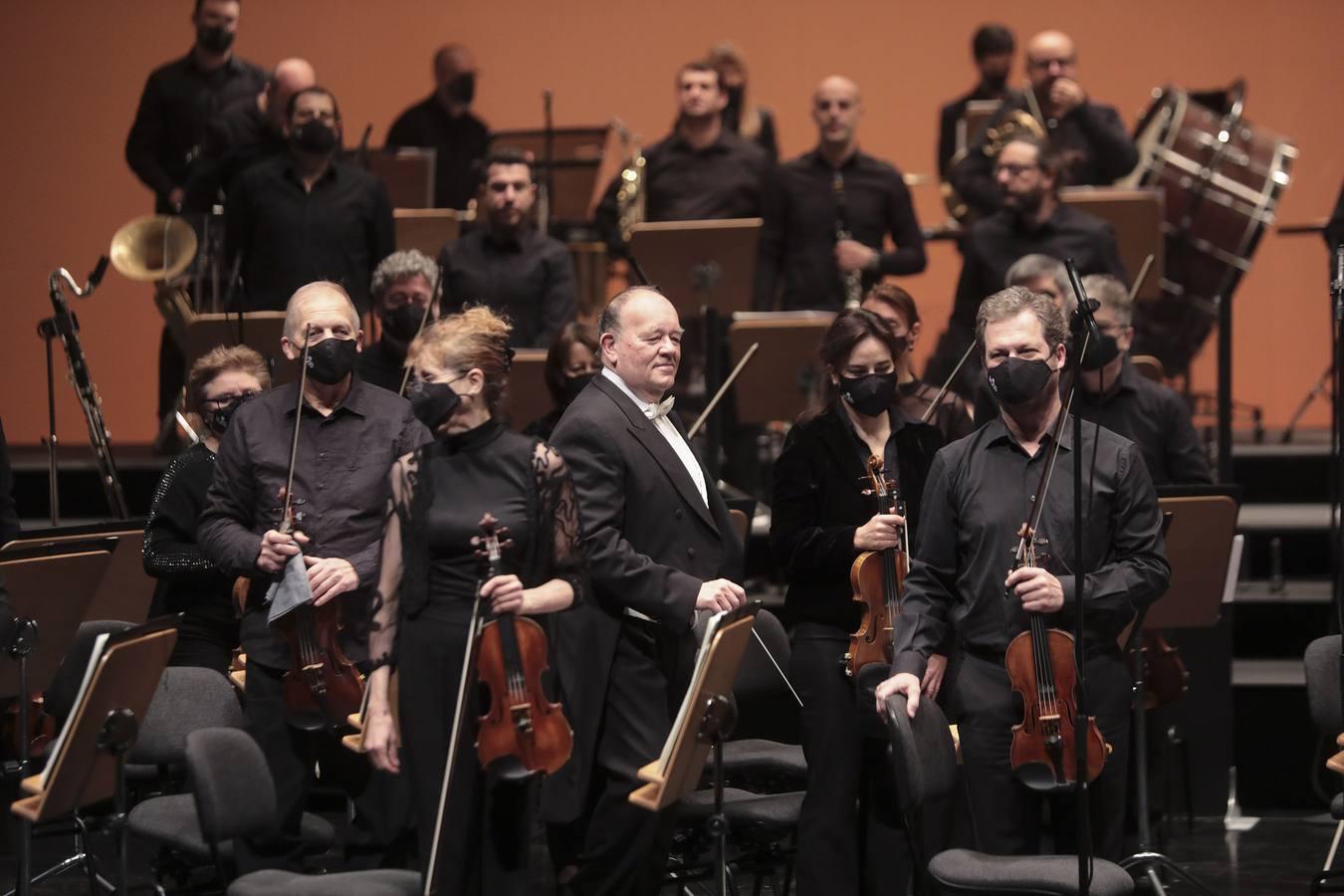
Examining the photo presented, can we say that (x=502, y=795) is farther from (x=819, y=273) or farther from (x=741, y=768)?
(x=819, y=273)

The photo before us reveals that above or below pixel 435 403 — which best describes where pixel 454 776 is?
below

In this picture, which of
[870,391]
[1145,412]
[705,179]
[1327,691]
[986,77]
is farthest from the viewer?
[986,77]

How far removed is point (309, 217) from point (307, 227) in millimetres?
36

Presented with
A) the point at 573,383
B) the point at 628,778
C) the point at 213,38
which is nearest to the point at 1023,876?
the point at 628,778

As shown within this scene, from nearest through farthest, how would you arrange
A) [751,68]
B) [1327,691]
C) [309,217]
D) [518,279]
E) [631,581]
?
[631,581] → [1327,691] → [518,279] → [309,217] → [751,68]

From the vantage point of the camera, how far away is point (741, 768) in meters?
4.73

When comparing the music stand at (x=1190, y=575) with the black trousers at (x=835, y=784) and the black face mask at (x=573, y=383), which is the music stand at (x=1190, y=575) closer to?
the black trousers at (x=835, y=784)

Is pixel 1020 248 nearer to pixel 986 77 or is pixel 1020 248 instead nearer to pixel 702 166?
pixel 702 166

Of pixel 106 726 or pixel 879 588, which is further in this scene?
pixel 879 588

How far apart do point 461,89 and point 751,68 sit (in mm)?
2078

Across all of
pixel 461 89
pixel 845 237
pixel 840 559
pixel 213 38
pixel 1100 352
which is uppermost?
pixel 213 38

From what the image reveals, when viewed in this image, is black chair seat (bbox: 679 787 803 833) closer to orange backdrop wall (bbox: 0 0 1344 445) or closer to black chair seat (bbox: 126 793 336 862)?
black chair seat (bbox: 126 793 336 862)

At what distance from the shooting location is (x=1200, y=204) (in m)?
7.75

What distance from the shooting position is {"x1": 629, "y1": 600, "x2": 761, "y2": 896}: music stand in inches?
142
